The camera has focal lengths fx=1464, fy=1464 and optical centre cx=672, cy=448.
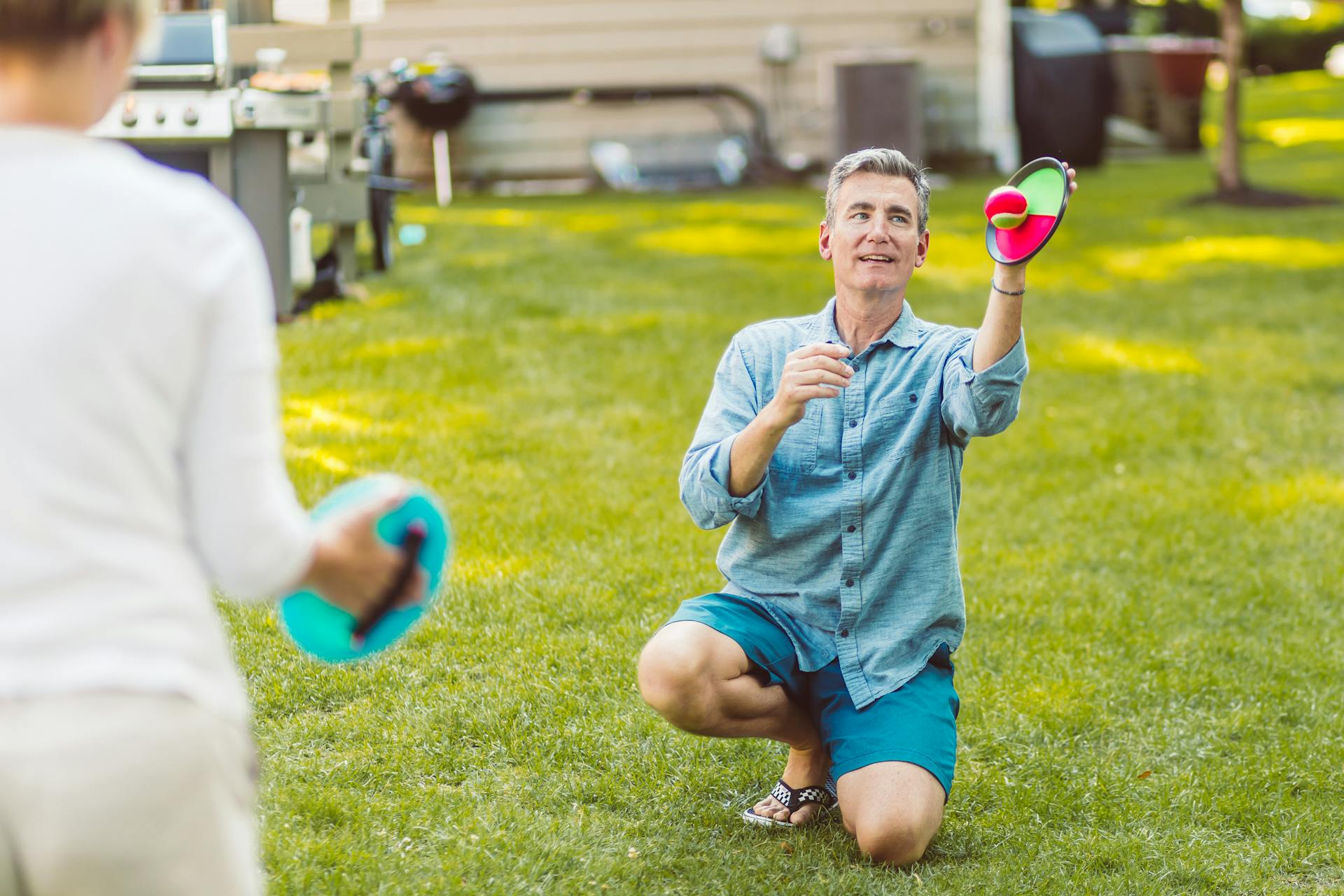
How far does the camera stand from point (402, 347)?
21.5ft

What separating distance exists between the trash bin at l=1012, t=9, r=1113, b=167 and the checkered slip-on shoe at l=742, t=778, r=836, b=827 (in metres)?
11.2

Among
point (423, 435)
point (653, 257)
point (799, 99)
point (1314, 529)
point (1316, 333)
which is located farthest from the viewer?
point (799, 99)

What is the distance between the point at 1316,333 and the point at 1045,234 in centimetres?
544

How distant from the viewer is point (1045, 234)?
2.33m

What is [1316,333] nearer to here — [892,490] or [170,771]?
[892,490]

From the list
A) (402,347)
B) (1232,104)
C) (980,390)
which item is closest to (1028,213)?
(980,390)

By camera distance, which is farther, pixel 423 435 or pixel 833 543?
pixel 423 435

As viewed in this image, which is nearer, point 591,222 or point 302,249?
point 302,249

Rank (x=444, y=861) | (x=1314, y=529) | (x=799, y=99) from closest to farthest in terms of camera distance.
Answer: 1. (x=444, y=861)
2. (x=1314, y=529)
3. (x=799, y=99)

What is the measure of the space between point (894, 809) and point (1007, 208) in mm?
1090

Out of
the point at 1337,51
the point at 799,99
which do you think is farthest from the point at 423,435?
the point at 1337,51

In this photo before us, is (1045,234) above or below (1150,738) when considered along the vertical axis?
above

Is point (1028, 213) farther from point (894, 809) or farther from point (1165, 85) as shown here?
point (1165, 85)

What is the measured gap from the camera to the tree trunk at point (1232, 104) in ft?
33.1
